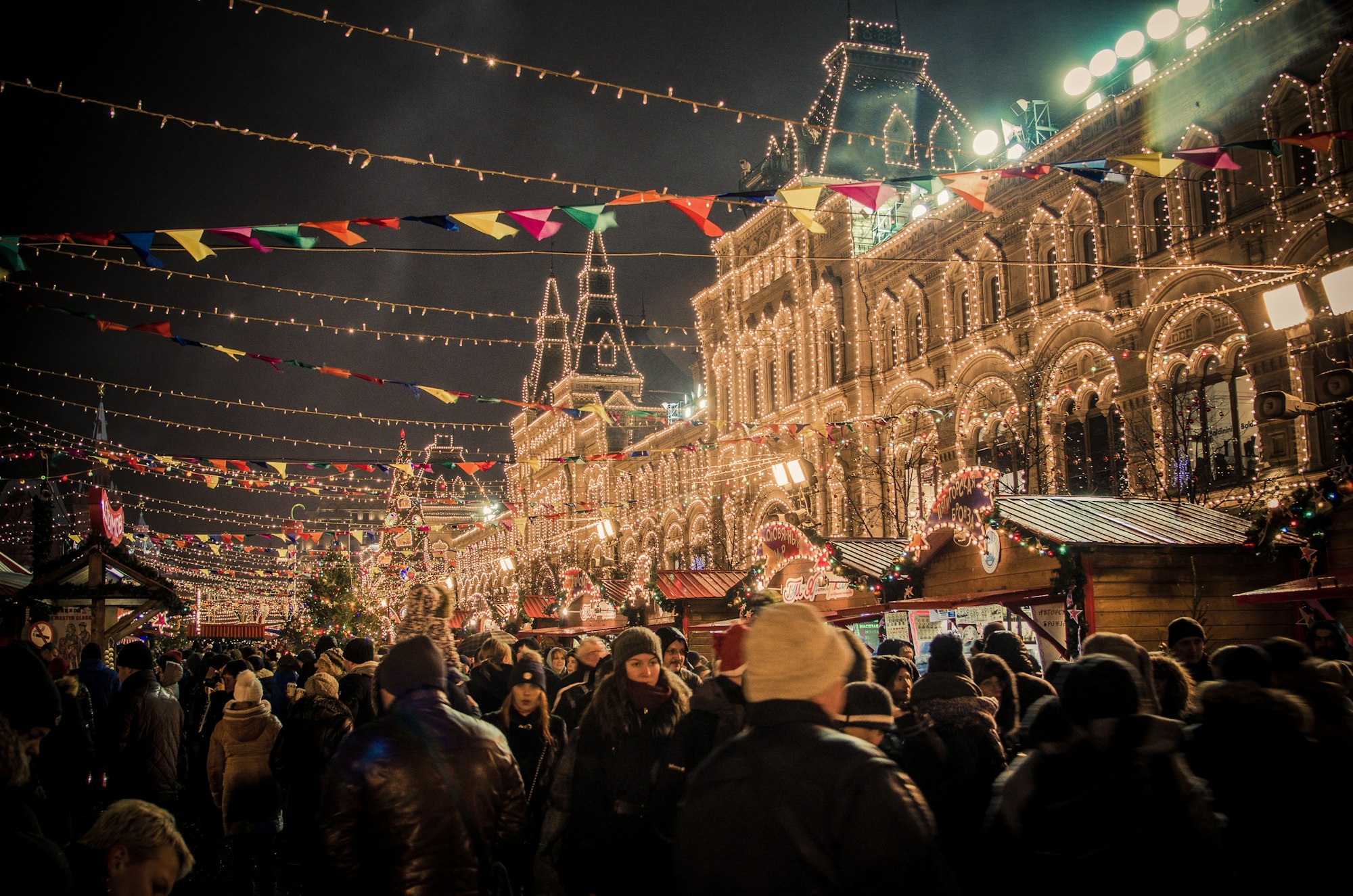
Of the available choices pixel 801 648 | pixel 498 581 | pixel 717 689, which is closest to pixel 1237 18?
pixel 717 689

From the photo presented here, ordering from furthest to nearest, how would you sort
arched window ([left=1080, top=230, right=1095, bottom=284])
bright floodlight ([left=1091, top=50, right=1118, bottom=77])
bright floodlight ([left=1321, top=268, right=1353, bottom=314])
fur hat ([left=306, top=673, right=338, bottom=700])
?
arched window ([left=1080, top=230, right=1095, bottom=284]) → bright floodlight ([left=1091, top=50, right=1118, bottom=77]) → bright floodlight ([left=1321, top=268, right=1353, bottom=314]) → fur hat ([left=306, top=673, right=338, bottom=700])

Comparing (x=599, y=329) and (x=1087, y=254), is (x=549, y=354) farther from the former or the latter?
(x=1087, y=254)

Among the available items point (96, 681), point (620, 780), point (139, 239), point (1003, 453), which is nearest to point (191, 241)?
point (139, 239)

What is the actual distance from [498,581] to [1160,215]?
54139 mm

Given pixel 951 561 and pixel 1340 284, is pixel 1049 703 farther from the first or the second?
pixel 951 561

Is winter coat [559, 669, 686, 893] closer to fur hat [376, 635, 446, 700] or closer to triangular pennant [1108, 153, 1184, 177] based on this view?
fur hat [376, 635, 446, 700]

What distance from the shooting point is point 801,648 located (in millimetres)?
2941

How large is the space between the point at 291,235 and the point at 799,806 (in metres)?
9.41

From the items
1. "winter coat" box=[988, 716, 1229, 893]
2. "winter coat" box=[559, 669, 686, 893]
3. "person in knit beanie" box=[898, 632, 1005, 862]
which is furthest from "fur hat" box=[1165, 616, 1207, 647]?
"winter coat" box=[988, 716, 1229, 893]

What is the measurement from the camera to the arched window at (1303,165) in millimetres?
16938

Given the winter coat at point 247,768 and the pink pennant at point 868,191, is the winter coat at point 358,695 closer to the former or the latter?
the winter coat at point 247,768

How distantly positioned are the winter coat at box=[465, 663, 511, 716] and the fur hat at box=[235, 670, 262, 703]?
1657 millimetres

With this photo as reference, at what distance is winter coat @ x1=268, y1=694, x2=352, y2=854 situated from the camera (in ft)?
21.9

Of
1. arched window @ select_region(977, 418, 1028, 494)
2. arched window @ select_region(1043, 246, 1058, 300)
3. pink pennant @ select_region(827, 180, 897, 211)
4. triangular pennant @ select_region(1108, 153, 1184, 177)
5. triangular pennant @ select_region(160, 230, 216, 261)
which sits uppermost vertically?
arched window @ select_region(1043, 246, 1058, 300)
